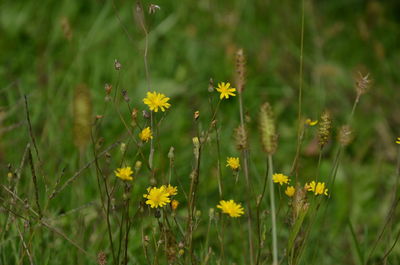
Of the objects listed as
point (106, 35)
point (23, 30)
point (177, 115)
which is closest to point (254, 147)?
point (177, 115)

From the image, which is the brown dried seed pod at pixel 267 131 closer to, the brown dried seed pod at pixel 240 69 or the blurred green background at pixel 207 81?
the brown dried seed pod at pixel 240 69

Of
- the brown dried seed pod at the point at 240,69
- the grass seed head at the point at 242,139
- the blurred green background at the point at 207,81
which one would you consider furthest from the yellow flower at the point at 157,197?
the blurred green background at the point at 207,81

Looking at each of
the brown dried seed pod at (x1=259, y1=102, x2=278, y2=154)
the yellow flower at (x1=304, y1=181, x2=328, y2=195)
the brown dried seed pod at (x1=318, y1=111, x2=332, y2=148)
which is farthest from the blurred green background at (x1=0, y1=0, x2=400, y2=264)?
the brown dried seed pod at (x1=259, y1=102, x2=278, y2=154)

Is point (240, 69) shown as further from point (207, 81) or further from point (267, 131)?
point (207, 81)

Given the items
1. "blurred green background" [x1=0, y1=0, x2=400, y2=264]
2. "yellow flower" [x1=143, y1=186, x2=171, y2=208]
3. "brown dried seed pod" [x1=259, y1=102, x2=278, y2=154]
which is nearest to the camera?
"brown dried seed pod" [x1=259, y1=102, x2=278, y2=154]

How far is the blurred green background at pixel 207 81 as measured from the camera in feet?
7.38

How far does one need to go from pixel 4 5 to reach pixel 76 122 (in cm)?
205

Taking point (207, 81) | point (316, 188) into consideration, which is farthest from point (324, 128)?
point (207, 81)

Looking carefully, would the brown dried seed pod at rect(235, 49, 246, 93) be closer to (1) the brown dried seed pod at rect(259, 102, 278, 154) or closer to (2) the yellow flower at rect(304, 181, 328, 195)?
(1) the brown dried seed pod at rect(259, 102, 278, 154)

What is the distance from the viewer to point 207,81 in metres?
2.98

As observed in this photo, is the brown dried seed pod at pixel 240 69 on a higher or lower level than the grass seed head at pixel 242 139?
higher

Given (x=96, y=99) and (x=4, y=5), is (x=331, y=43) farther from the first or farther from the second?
(x=4, y=5)

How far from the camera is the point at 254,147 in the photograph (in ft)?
8.88

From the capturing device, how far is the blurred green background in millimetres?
2250
